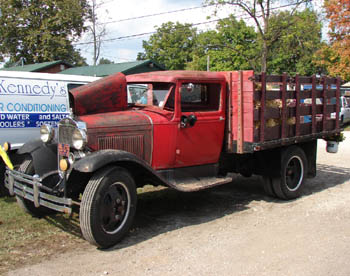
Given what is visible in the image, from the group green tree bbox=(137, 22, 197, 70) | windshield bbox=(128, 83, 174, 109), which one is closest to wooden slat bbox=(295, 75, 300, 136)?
windshield bbox=(128, 83, 174, 109)

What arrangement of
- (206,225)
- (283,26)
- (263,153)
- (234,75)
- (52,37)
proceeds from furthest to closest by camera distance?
(52,37), (283,26), (263,153), (234,75), (206,225)

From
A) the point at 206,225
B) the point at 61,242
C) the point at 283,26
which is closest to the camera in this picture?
the point at 61,242

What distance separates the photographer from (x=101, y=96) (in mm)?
5043

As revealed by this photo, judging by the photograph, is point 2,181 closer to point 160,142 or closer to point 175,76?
point 160,142

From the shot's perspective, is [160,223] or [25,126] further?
[25,126]

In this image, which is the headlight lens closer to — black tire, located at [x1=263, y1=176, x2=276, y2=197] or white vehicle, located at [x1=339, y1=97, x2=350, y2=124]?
black tire, located at [x1=263, y1=176, x2=276, y2=197]

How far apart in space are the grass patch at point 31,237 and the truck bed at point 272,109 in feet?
8.88

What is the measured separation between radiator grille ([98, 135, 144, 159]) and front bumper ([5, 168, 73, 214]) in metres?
0.82

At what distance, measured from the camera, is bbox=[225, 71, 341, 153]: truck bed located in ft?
18.3

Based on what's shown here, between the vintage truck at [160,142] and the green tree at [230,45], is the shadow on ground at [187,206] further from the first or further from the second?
the green tree at [230,45]

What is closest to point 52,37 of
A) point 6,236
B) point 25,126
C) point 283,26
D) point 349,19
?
point 283,26

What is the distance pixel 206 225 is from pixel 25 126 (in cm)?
359

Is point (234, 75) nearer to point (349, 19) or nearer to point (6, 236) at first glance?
point (6, 236)

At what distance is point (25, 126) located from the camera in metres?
6.41
